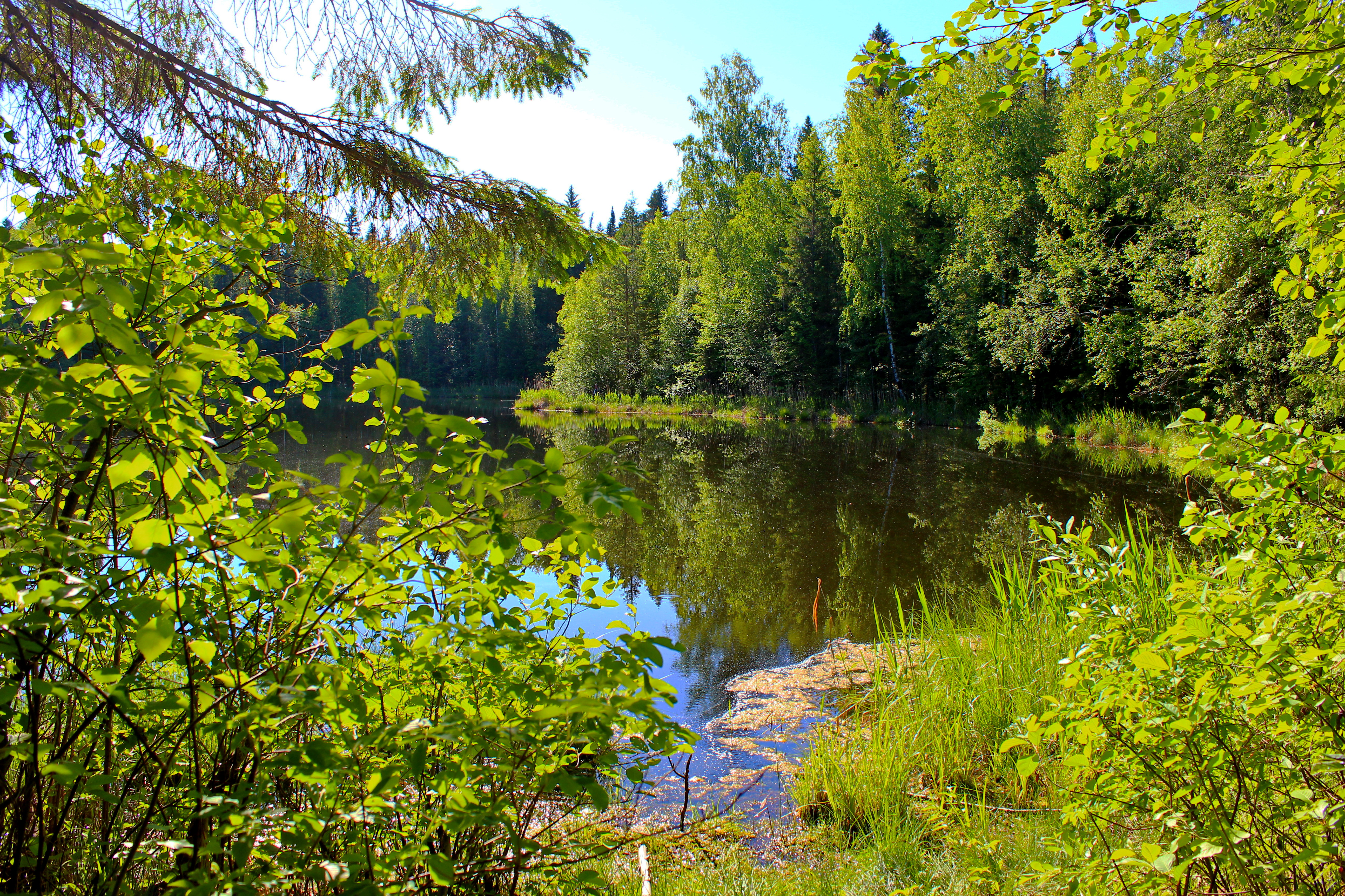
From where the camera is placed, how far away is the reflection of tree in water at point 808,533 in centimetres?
555

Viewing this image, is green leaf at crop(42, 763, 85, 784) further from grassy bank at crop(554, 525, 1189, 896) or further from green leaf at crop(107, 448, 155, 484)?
grassy bank at crop(554, 525, 1189, 896)

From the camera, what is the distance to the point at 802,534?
8398mm

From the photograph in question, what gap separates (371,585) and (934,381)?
985 inches

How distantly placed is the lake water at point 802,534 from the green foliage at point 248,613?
0.41m

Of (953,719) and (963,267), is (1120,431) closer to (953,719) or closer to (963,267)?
(963,267)

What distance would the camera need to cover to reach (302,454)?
14.7 m

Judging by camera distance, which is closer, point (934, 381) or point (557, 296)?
point (934, 381)

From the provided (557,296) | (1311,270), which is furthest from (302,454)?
(557,296)

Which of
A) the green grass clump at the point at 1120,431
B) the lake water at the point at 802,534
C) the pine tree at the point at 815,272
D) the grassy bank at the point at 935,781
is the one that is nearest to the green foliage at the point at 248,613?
the lake water at the point at 802,534

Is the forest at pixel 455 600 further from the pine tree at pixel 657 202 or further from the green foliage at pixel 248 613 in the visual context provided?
the pine tree at pixel 657 202

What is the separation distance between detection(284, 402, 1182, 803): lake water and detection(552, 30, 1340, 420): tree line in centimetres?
276

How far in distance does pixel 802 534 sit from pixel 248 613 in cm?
705

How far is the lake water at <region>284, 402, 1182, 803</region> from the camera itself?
5117mm

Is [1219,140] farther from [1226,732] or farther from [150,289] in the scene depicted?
[150,289]
